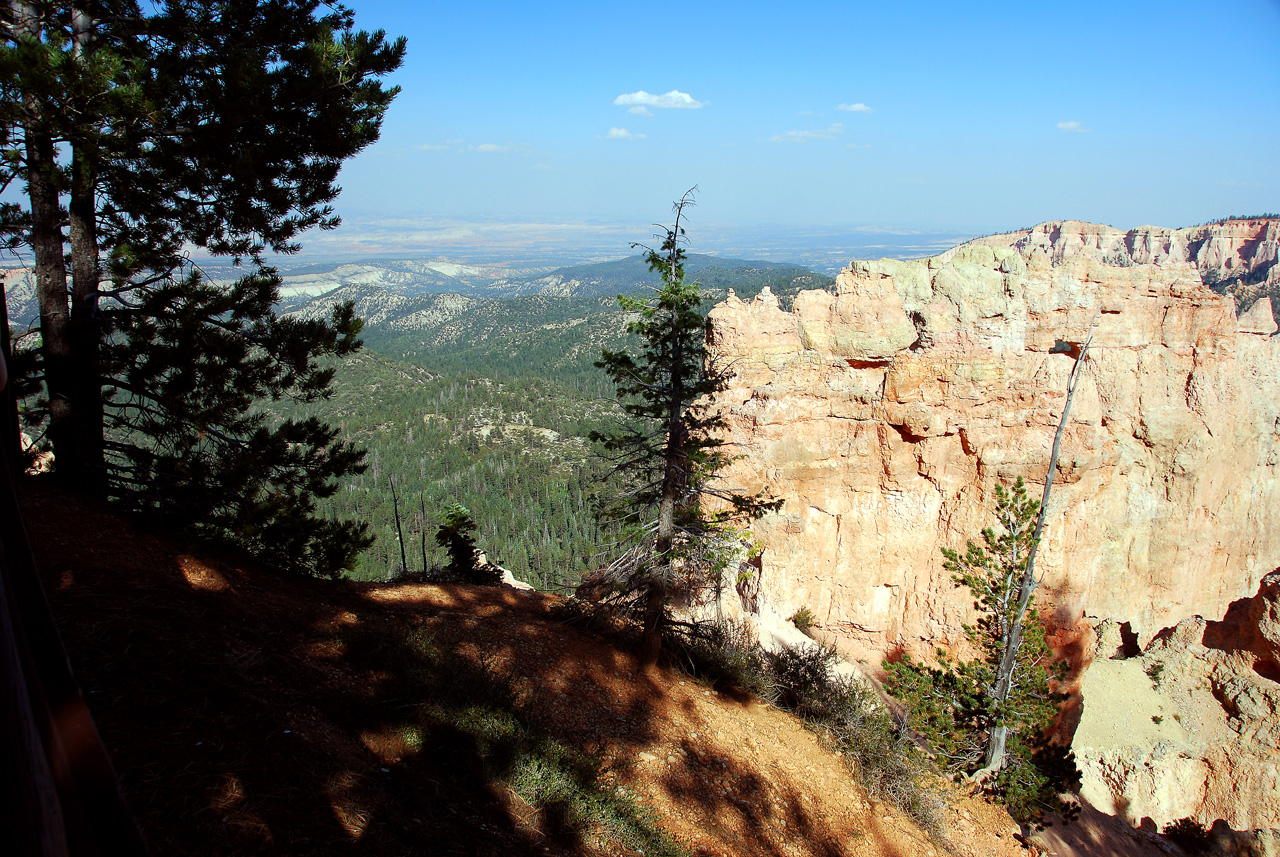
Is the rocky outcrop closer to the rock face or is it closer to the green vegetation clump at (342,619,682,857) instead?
the rock face

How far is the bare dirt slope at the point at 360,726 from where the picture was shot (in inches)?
136

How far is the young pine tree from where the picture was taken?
342 inches

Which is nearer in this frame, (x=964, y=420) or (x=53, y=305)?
(x=53, y=305)

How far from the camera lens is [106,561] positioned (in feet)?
18.9

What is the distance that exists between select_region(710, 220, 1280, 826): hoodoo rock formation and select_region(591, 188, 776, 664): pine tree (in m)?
7.99

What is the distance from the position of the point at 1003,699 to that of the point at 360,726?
8.24 metres

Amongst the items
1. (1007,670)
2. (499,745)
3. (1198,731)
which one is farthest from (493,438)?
(499,745)

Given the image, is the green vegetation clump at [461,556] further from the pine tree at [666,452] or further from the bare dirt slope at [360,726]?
the pine tree at [666,452]

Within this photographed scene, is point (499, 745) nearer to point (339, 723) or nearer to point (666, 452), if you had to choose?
point (339, 723)

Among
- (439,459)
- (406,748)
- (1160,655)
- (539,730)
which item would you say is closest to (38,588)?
(406,748)

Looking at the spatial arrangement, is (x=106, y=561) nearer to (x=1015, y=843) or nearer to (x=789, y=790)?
(x=789, y=790)

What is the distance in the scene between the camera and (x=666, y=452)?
27.2 feet

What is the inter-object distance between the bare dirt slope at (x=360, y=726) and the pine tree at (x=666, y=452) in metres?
1.65

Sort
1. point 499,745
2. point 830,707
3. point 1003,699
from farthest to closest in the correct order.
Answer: point 830,707 < point 1003,699 < point 499,745
